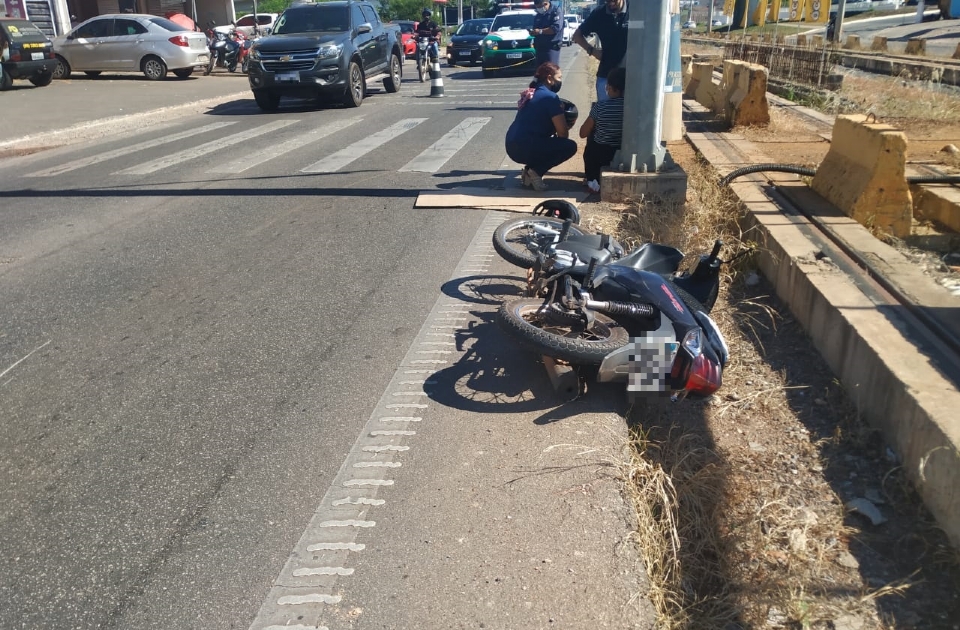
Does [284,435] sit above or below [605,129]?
below

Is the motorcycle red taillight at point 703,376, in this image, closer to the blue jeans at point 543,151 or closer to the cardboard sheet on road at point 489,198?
the cardboard sheet on road at point 489,198

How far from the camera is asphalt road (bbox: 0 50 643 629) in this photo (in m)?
2.97

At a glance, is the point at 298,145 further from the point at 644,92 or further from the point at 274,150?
the point at 644,92

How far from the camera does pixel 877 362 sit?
3.99 metres

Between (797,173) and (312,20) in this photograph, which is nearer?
(797,173)

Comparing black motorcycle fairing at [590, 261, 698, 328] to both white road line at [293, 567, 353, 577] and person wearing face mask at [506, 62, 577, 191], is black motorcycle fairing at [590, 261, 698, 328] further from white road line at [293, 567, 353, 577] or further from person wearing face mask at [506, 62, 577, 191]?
person wearing face mask at [506, 62, 577, 191]

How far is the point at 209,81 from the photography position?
2334cm

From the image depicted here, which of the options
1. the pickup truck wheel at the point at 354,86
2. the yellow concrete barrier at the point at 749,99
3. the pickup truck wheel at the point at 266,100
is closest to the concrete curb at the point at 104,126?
the pickup truck wheel at the point at 266,100

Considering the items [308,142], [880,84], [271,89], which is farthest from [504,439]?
[880,84]

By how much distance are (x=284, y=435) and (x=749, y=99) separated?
31.9 feet

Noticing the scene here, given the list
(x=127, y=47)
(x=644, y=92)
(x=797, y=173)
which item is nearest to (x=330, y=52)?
(x=127, y=47)

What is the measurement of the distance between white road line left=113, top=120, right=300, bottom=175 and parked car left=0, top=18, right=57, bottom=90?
883cm

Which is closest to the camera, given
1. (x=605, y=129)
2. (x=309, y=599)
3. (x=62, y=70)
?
(x=309, y=599)

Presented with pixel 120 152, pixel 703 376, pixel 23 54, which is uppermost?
pixel 23 54
